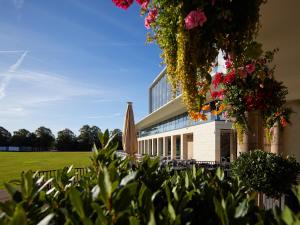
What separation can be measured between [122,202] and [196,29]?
2.19 metres

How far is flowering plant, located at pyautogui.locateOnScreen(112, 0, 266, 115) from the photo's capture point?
2.81 meters

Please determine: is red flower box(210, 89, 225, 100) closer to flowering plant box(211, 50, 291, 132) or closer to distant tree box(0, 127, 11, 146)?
flowering plant box(211, 50, 291, 132)

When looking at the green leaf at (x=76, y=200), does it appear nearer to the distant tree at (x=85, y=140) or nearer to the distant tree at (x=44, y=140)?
the distant tree at (x=85, y=140)

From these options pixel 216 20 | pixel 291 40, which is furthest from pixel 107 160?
pixel 291 40

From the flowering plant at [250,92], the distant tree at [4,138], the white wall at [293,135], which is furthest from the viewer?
the distant tree at [4,138]

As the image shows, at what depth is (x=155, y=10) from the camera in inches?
128

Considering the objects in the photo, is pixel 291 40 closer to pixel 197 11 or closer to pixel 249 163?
pixel 249 163

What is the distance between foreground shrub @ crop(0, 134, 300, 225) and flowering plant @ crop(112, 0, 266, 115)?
4.38 ft

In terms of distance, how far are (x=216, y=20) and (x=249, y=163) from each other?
3010 millimetres

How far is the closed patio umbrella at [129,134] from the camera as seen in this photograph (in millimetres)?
16031

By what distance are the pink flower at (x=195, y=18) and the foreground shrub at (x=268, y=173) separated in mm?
2990

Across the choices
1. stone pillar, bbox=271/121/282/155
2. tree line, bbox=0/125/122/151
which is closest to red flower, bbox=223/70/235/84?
stone pillar, bbox=271/121/282/155

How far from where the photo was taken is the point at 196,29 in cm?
288

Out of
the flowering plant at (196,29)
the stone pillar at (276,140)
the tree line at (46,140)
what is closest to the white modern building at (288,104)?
the stone pillar at (276,140)
